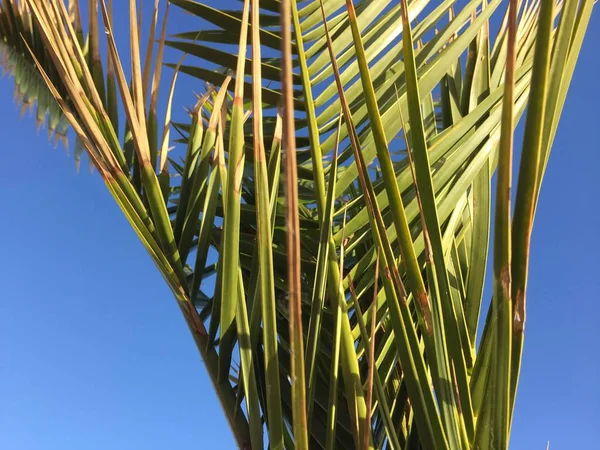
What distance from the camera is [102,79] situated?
84 centimetres

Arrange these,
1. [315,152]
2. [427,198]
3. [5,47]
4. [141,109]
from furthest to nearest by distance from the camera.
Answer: [5,47], [141,109], [315,152], [427,198]

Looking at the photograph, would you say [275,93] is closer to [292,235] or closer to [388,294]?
[388,294]

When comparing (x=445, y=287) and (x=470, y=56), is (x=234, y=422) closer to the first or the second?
(x=445, y=287)

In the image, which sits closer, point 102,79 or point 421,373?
point 421,373

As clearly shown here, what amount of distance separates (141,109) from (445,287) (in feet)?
1.59

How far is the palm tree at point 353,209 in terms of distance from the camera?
301mm

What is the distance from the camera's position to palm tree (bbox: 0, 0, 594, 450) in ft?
0.99

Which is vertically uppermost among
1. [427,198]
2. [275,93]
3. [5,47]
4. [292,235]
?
[5,47]

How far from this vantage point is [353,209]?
72cm

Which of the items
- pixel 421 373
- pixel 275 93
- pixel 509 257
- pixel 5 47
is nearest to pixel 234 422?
pixel 421 373

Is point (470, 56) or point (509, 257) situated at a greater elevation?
point (470, 56)

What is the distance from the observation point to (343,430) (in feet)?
1.82

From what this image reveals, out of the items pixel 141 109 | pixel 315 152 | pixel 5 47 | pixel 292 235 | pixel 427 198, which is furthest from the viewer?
pixel 5 47

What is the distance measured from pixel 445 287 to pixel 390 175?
8cm
